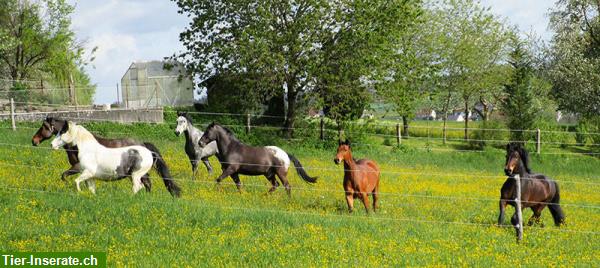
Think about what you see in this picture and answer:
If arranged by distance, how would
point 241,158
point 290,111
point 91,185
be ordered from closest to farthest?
point 91,185 → point 241,158 → point 290,111

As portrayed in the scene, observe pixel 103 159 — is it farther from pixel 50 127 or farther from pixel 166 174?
pixel 50 127

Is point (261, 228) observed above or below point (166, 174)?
below

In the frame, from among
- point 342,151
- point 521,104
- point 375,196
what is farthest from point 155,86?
point 342,151

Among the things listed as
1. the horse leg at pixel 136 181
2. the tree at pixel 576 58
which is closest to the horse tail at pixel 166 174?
the horse leg at pixel 136 181

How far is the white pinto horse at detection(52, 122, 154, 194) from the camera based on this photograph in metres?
13.7

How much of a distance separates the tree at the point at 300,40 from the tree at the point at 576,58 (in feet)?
57.2

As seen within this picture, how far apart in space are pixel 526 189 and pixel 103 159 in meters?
9.23

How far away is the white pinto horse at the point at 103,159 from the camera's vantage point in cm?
1373

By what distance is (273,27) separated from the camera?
34.0 metres

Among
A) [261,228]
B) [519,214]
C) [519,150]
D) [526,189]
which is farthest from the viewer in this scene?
[526,189]

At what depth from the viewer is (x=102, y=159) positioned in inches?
543

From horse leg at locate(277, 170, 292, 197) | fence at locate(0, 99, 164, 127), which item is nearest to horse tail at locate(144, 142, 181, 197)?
horse leg at locate(277, 170, 292, 197)

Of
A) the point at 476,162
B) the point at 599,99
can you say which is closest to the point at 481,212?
the point at 476,162

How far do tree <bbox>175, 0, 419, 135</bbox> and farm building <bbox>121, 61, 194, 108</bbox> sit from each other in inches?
389
